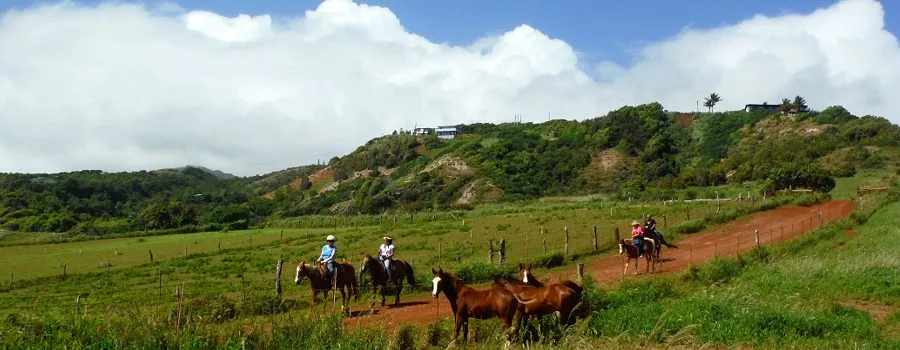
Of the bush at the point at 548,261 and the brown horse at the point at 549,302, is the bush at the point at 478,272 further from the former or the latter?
the brown horse at the point at 549,302

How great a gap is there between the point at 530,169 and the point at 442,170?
1363 cm

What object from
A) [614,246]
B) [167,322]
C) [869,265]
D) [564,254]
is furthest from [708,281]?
[167,322]

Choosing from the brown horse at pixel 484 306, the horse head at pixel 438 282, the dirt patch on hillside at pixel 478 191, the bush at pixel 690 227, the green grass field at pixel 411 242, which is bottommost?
the green grass field at pixel 411 242

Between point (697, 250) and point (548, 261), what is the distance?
6925 mm

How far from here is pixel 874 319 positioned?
41.9 ft

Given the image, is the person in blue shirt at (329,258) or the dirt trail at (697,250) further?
the person in blue shirt at (329,258)

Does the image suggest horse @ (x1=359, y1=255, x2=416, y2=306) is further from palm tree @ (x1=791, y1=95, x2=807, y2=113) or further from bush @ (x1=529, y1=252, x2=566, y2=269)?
palm tree @ (x1=791, y1=95, x2=807, y2=113)

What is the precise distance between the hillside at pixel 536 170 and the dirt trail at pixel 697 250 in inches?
827

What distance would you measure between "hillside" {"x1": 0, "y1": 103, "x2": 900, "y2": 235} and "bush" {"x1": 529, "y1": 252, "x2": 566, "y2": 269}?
39105 mm

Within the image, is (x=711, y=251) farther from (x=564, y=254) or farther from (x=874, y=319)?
(x=874, y=319)

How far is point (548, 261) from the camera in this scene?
25.3m

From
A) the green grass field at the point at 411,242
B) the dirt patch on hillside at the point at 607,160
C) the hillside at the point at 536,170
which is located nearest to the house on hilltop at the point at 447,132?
the hillside at the point at 536,170

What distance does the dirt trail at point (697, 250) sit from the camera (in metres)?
15.7

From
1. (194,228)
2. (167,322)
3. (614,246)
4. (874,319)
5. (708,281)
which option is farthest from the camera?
(194,228)
